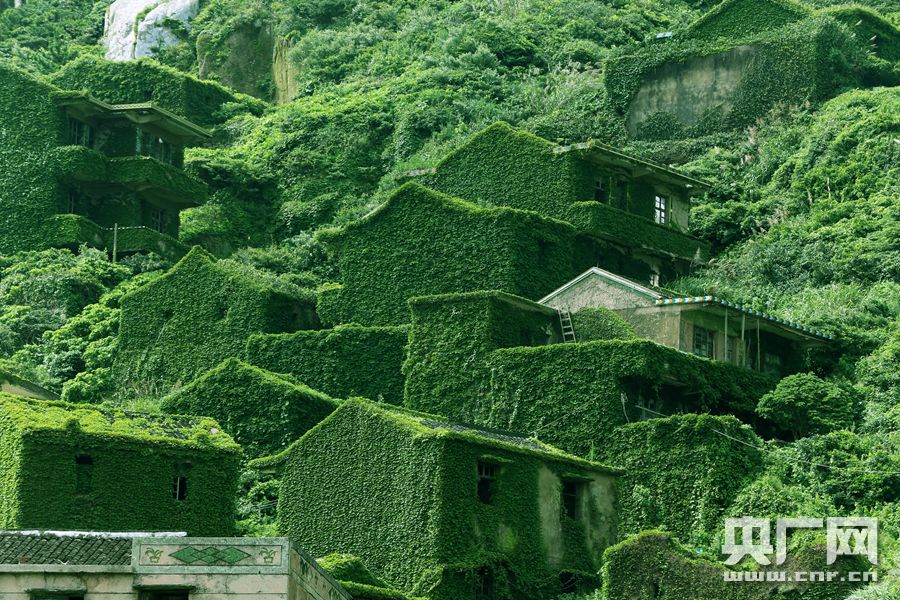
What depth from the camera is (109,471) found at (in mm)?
59656

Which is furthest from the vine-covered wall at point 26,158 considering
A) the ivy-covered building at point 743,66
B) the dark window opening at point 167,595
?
the dark window opening at point 167,595

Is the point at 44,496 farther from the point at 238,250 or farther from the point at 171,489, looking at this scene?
the point at 238,250

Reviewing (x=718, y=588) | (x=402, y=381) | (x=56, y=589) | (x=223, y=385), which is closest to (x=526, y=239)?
(x=402, y=381)

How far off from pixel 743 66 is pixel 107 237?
1181 inches

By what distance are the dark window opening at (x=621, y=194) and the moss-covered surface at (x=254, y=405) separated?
54.0 ft

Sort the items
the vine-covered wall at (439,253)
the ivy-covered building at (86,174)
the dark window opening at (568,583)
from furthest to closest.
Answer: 1. the ivy-covered building at (86,174)
2. the vine-covered wall at (439,253)
3. the dark window opening at (568,583)

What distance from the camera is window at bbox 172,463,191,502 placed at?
6081 cm

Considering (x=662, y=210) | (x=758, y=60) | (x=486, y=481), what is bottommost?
(x=486, y=481)

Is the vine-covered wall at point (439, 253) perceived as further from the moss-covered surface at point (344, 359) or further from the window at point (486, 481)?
the window at point (486, 481)

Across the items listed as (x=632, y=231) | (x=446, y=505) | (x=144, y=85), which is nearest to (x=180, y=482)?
(x=446, y=505)

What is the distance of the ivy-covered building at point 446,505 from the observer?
5806cm

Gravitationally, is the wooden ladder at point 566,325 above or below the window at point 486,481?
above

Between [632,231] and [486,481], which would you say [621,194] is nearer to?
[632,231]

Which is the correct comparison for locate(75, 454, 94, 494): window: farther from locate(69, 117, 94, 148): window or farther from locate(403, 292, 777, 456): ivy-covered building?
locate(69, 117, 94, 148): window
